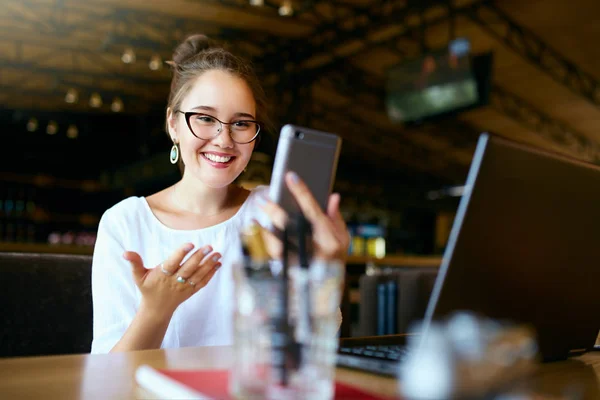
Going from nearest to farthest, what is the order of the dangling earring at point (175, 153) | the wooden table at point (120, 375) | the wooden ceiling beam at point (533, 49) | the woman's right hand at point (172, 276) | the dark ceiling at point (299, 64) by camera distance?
the wooden table at point (120, 375), the woman's right hand at point (172, 276), the dangling earring at point (175, 153), the dark ceiling at point (299, 64), the wooden ceiling beam at point (533, 49)

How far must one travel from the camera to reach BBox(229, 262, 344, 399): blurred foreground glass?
0.53m

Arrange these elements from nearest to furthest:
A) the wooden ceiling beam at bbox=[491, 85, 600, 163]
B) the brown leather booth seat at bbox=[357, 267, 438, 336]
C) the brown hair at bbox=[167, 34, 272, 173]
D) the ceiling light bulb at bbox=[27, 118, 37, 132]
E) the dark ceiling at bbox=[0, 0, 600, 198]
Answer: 1. the brown hair at bbox=[167, 34, 272, 173]
2. the brown leather booth seat at bbox=[357, 267, 438, 336]
3. the dark ceiling at bbox=[0, 0, 600, 198]
4. the wooden ceiling beam at bbox=[491, 85, 600, 163]
5. the ceiling light bulb at bbox=[27, 118, 37, 132]

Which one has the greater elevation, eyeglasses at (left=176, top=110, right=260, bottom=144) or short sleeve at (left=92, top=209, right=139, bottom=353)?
eyeglasses at (left=176, top=110, right=260, bottom=144)

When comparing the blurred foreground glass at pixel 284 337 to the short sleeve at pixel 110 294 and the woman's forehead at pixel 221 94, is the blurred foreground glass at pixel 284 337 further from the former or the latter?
the woman's forehead at pixel 221 94

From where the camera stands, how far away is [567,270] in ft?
2.89

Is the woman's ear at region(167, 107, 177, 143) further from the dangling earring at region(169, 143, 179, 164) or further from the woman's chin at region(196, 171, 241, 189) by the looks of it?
the woman's chin at region(196, 171, 241, 189)

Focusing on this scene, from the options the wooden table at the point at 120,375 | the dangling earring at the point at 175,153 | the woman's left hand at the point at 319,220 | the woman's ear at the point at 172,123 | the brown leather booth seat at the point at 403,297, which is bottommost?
the brown leather booth seat at the point at 403,297

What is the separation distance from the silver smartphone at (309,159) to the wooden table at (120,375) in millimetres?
253

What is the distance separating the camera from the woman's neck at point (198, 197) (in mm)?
1668

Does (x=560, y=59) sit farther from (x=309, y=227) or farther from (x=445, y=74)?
(x=309, y=227)

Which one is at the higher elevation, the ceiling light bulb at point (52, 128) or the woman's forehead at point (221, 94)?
the ceiling light bulb at point (52, 128)

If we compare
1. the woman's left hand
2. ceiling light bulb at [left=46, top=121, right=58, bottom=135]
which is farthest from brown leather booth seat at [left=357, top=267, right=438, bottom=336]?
ceiling light bulb at [left=46, top=121, right=58, bottom=135]

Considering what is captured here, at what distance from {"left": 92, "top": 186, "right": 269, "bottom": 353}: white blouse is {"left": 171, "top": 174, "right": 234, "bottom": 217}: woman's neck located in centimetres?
6

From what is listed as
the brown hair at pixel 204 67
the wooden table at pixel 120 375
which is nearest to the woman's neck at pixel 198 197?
the brown hair at pixel 204 67
